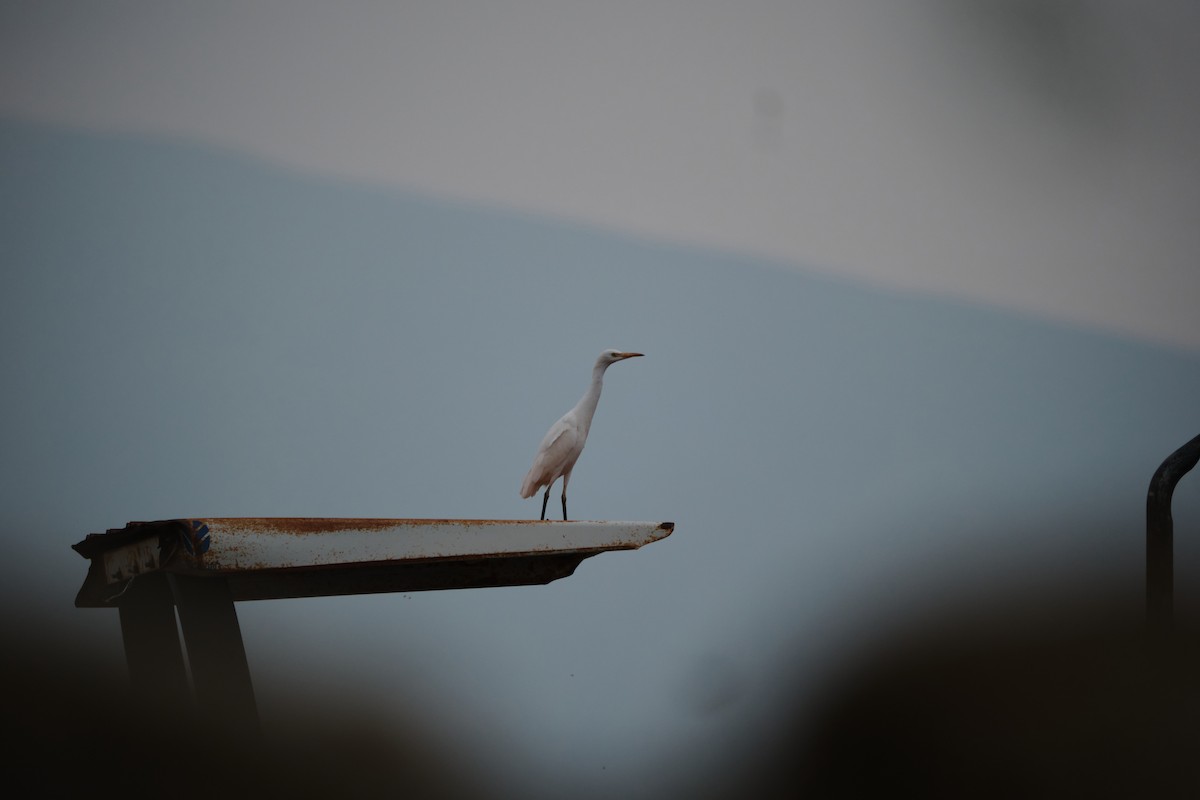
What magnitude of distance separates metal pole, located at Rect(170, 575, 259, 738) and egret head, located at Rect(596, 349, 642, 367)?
6.50 feet

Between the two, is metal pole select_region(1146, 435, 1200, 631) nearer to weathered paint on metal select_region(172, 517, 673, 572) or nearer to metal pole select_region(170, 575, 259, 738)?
weathered paint on metal select_region(172, 517, 673, 572)

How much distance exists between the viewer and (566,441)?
2865 millimetres

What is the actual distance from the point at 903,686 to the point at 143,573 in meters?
0.98

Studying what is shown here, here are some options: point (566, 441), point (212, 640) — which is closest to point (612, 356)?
point (566, 441)

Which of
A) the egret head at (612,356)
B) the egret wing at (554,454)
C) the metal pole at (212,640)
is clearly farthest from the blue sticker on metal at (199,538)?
the egret head at (612,356)

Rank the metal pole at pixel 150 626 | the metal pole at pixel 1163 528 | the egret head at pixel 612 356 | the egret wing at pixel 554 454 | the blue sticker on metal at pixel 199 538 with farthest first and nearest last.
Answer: the egret head at pixel 612 356
the egret wing at pixel 554 454
the metal pole at pixel 150 626
the blue sticker on metal at pixel 199 538
the metal pole at pixel 1163 528

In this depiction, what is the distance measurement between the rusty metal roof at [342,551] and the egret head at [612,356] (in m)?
1.61

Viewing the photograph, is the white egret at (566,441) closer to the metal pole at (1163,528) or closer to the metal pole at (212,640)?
the metal pole at (212,640)

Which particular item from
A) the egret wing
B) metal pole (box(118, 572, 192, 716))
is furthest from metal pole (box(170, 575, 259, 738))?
the egret wing

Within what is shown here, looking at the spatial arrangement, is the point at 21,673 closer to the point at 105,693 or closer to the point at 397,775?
the point at 105,693

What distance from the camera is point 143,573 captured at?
1.10 metres

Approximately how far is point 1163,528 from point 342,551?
0.76m

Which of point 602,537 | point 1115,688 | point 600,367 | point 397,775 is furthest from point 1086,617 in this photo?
point 600,367

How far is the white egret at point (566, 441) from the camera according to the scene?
2871 millimetres
